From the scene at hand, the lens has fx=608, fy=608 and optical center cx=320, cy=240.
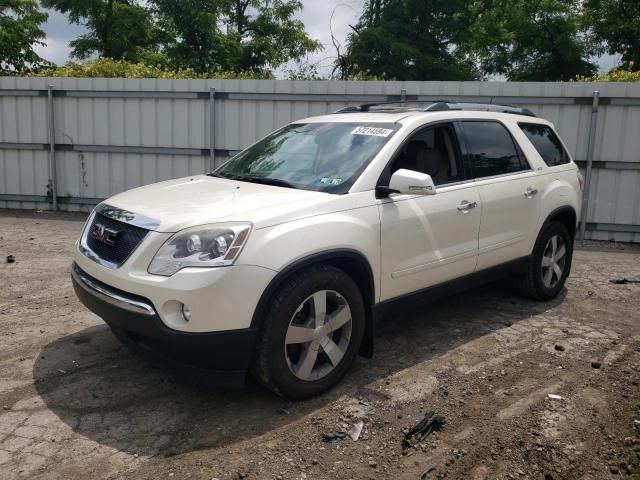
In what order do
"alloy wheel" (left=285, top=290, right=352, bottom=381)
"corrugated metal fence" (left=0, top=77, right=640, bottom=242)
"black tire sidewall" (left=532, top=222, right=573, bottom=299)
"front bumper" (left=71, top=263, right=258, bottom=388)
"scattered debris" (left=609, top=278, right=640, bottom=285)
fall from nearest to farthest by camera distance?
"front bumper" (left=71, top=263, right=258, bottom=388), "alloy wheel" (left=285, top=290, right=352, bottom=381), "black tire sidewall" (left=532, top=222, right=573, bottom=299), "scattered debris" (left=609, top=278, right=640, bottom=285), "corrugated metal fence" (left=0, top=77, right=640, bottom=242)

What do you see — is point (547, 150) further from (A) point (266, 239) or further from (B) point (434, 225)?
(A) point (266, 239)

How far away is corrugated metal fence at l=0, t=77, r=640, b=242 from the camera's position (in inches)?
352

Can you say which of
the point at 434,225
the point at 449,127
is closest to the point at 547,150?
the point at 449,127

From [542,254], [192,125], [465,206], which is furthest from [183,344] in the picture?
[192,125]

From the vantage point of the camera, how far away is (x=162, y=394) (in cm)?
379

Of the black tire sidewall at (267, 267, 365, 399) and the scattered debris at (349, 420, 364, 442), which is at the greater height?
the black tire sidewall at (267, 267, 365, 399)

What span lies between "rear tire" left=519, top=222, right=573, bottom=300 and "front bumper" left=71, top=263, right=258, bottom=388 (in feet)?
10.5

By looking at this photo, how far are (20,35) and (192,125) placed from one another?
17780 mm

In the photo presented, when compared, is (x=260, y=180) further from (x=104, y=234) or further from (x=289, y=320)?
(x=289, y=320)

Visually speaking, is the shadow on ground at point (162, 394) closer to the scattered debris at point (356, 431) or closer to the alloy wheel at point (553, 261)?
the scattered debris at point (356, 431)

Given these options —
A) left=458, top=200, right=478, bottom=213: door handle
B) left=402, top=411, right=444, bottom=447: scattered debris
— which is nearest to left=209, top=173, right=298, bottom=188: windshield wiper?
left=458, top=200, right=478, bottom=213: door handle

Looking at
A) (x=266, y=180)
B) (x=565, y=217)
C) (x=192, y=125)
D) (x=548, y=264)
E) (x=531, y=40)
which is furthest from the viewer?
(x=531, y=40)

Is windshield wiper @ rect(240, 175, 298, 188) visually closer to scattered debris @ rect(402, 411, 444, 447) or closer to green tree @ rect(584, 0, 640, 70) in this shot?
scattered debris @ rect(402, 411, 444, 447)

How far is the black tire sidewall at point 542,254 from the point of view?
18.1ft
